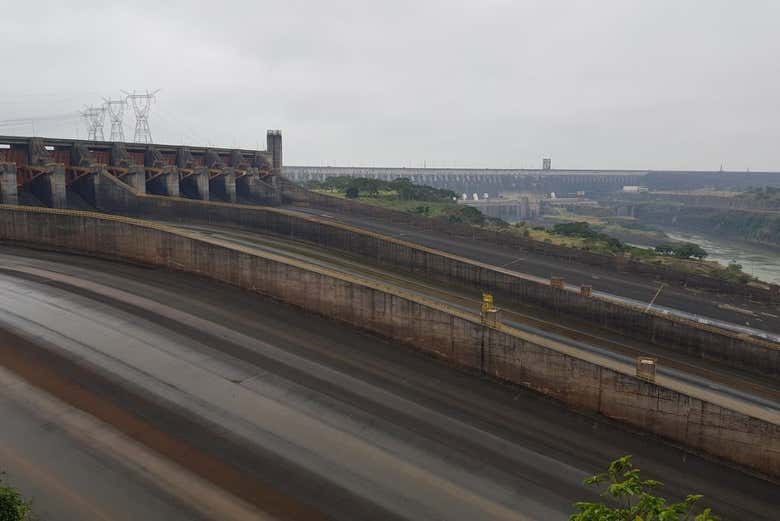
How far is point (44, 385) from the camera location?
18.7 meters

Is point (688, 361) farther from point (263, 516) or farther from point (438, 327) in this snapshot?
point (263, 516)

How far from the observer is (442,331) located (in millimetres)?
23625

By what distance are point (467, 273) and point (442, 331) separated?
15.6 m

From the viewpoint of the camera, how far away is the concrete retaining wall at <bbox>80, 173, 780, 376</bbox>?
2966 cm

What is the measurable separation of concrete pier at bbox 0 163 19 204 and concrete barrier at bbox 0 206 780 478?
413 inches

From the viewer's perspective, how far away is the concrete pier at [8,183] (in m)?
42.3

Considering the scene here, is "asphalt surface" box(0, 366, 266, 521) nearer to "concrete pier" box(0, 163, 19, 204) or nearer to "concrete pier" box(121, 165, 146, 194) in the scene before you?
"concrete pier" box(0, 163, 19, 204)

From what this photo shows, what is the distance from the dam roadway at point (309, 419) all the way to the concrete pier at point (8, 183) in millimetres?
20620

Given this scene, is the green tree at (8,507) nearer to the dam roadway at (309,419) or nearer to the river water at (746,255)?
the dam roadway at (309,419)

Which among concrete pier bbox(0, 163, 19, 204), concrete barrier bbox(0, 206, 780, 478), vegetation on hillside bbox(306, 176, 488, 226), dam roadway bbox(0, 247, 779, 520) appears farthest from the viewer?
vegetation on hillside bbox(306, 176, 488, 226)

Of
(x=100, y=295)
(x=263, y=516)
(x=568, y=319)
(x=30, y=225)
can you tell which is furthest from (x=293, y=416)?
(x=30, y=225)

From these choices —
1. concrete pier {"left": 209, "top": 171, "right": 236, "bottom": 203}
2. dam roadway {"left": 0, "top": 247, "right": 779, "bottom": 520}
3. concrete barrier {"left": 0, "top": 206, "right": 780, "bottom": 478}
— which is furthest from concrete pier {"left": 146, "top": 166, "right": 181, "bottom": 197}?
dam roadway {"left": 0, "top": 247, "right": 779, "bottom": 520}

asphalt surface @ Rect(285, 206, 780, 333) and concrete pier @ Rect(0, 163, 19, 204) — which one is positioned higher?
concrete pier @ Rect(0, 163, 19, 204)

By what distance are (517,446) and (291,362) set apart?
9208mm
